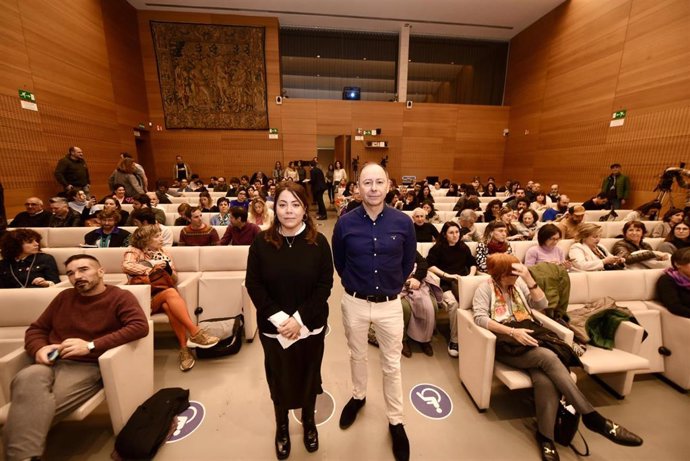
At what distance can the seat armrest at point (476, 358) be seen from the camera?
203 centimetres

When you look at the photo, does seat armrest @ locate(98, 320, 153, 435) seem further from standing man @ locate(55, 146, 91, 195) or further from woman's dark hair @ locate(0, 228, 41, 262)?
standing man @ locate(55, 146, 91, 195)

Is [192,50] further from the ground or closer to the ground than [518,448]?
further from the ground

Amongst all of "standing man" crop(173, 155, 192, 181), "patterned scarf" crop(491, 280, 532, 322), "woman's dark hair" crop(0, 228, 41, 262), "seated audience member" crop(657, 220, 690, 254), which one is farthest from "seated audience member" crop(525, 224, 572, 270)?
"standing man" crop(173, 155, 192, 181)

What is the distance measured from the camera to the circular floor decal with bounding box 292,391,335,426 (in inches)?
83.0

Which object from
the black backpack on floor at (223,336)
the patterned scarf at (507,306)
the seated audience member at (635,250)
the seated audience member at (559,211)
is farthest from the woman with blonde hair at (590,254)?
the black backpack on floor at (223,336)

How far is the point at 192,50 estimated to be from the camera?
9.85m

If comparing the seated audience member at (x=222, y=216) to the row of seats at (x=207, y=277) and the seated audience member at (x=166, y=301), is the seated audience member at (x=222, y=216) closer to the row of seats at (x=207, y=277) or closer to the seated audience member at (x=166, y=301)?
the row of seats at (x=207, y=277)

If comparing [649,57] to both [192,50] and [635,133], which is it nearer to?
[635,133]

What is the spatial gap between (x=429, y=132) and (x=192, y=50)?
9.00 meters

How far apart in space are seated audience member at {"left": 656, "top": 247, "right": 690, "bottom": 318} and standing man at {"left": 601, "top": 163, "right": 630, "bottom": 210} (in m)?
5.89

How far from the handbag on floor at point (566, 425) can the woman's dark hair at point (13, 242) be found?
15.0 feet

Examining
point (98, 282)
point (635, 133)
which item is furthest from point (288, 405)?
point (635, 133)

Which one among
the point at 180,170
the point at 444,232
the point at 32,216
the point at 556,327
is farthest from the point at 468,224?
the point at 180,170

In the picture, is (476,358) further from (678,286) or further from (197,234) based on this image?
(197,234)
